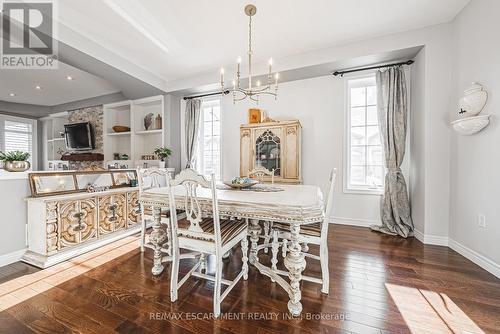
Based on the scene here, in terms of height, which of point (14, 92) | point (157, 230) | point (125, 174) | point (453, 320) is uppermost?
point (14, 92)

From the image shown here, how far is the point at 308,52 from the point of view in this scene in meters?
3.10

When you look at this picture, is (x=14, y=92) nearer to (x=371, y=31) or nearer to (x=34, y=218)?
(x=34, y=218)

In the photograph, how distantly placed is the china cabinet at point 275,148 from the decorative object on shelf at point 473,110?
183 centimetres

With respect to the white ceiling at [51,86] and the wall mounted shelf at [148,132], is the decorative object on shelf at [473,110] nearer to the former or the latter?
the wall mounted shelf at [148,132]

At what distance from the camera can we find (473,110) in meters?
2.03

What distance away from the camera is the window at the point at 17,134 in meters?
5.43

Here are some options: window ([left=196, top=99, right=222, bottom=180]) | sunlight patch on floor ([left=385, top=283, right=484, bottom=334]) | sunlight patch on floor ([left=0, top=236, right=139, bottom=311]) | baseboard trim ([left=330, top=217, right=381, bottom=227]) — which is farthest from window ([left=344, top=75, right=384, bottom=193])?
sunlight patch on floor ([left=0, top=236, right=139, bottom=311])

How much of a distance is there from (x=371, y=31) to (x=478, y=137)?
1.73 meters

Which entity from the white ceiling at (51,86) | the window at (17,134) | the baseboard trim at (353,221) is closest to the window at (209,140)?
the white ceiling at (51,86)

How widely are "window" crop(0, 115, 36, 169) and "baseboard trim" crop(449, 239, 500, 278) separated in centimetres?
949

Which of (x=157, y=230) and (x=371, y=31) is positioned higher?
(x=371, y=31)

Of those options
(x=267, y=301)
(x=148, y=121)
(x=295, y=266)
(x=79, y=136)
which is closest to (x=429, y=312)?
(x=295, y=266)

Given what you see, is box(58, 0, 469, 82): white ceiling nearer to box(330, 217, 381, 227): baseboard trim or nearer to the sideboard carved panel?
the sideboard carved panel

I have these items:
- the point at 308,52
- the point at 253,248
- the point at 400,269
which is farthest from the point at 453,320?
the point at 308,52
